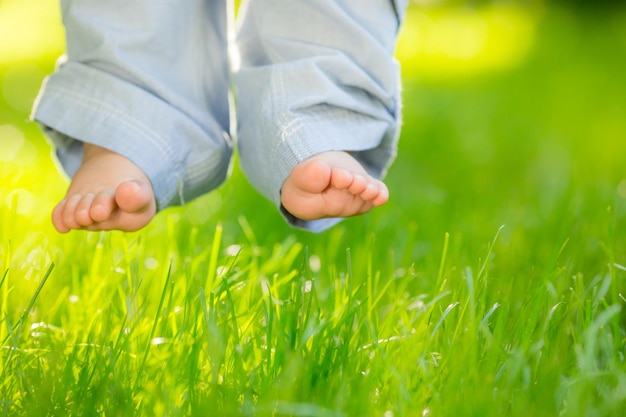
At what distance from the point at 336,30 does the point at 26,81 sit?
212 centimetres

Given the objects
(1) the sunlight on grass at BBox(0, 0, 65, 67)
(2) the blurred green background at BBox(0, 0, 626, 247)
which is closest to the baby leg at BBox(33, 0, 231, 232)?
(2) the blurred green background at BBox(0, 0, 626, 247)

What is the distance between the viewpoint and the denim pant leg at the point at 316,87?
1376 mm

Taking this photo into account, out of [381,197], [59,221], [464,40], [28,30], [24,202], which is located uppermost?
[381,197]

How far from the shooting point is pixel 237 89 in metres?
1.53

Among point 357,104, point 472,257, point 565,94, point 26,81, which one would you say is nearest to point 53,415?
point 357,104

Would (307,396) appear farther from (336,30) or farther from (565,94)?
(565,94)

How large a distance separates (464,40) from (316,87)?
14.2 ft

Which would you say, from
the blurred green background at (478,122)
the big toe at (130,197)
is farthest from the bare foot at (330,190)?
the blurred green background at (478,122)

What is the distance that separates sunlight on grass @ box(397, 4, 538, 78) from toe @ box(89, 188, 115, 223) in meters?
3.13

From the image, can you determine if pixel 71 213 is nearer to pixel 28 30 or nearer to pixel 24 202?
pixel 24 202

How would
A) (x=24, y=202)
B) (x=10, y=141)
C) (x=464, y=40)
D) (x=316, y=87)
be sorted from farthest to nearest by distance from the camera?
(x=464, y=40) < (x=10, y=141) < (x=24, y=202) < (x=316, y=87)

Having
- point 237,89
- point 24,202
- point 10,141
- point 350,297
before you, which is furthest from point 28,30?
point 350,297

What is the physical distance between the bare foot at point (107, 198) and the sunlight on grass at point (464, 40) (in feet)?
9.97

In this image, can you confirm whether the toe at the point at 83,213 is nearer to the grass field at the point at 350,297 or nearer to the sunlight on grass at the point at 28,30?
the grass field at the point at 350,297
